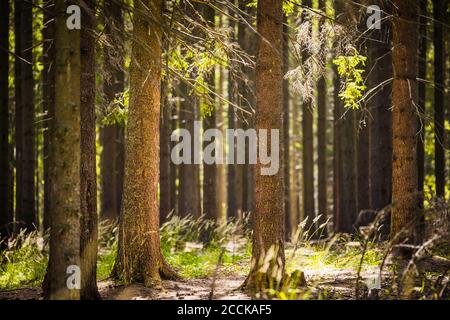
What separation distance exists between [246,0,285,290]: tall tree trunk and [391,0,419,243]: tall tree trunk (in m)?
3.15

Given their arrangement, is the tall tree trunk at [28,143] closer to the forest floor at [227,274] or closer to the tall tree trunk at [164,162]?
the forest floor at [227,274]

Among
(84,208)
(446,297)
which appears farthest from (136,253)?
(446,297)

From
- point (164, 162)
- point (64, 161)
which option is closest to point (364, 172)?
point (164, 162)

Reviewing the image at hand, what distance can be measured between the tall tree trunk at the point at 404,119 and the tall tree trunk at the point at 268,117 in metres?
3.15

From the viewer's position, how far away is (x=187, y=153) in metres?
22.5

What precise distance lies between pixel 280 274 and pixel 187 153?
52.1 feet

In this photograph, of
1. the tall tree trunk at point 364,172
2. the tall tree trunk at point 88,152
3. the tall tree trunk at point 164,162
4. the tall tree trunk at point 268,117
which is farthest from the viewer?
the tall tree trunk at point 364,172

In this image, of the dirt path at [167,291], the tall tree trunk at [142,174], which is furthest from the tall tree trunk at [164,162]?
the dirt path at [167,291]

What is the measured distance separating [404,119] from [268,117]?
3.53m

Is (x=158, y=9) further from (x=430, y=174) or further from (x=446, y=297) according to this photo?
(x=430, y=174)

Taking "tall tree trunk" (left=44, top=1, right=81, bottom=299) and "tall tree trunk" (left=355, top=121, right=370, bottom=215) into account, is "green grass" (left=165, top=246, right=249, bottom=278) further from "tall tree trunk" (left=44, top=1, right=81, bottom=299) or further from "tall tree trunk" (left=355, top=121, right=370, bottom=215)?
"tall tree trunk" (left=355, top=121, right=370, bottom=215)

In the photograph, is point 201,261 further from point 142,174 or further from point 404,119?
point 404,119

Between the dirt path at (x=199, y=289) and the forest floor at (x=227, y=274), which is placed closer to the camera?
the forest floor at (x=227, y=274)

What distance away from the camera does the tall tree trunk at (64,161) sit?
5.73 metres
